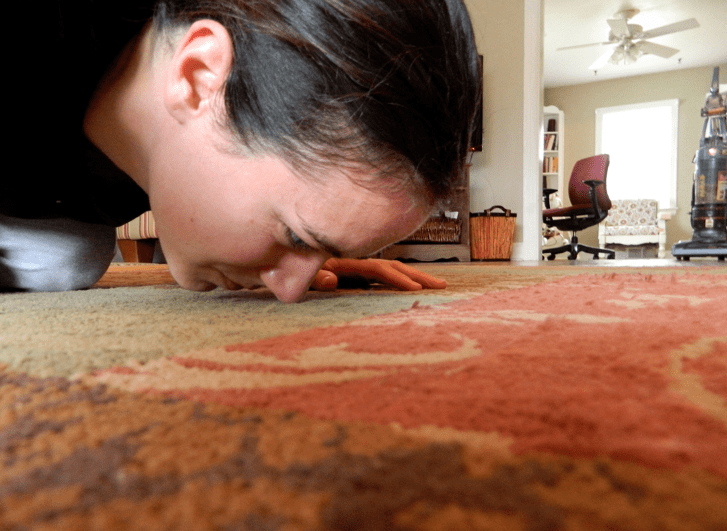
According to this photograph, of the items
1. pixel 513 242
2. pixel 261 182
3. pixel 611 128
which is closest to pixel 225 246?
pixel 261 182

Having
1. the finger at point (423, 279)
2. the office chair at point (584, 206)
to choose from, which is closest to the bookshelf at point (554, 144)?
the office chair at point (584, 206)

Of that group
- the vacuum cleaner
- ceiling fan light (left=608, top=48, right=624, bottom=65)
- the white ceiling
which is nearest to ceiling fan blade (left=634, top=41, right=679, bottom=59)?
ceiling fan light (left=608, top=48, right=624, bottom=65)

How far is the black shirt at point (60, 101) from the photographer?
458 mm

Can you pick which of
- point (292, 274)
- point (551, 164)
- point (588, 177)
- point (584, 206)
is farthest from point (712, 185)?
point (551, 164)

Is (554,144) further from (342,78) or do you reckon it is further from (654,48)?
(342,78)

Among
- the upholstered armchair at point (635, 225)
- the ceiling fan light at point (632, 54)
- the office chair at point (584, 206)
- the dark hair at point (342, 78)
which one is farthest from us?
the upholstered armchair at point (635, 225)

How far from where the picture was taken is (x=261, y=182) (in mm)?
443

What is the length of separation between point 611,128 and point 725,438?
5.79 meters

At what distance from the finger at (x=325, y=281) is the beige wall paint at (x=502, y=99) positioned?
2204 mm

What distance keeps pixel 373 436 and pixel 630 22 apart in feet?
14.8

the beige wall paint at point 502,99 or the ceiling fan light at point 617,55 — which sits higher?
the ceiling fan light at point 617,55

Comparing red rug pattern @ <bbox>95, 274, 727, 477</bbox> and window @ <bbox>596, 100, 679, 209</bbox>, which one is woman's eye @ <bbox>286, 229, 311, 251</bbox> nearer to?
red rug pattern @ <bbox>95, 274, 727, 477</bbox>

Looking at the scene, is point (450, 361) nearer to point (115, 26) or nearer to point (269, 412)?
point (269, 412)

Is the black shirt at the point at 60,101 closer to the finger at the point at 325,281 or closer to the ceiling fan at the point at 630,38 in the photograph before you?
the finger at the point at 325,281
